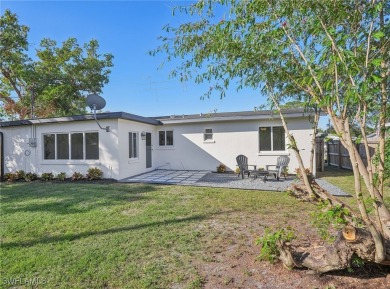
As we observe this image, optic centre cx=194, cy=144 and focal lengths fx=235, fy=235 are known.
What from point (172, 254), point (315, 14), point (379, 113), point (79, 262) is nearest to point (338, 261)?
point (379, 113)

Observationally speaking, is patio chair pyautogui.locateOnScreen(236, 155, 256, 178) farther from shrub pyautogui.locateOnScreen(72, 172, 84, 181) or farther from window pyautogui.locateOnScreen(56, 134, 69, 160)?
window pyautogui.locateOnScreen(56, 134, 69, 160)

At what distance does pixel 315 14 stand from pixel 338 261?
2446mm

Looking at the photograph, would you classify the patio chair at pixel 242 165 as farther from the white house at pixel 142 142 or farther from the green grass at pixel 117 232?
the green grass at pixel 117 232

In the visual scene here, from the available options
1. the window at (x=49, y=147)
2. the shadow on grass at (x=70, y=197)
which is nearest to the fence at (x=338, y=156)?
the shadow on grass at (x=70, y=197)

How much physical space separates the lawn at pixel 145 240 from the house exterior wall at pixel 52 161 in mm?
3046

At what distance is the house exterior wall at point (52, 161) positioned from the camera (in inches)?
388

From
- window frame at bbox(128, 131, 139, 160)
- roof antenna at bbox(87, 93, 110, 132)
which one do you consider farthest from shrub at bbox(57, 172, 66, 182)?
window frame at bbox(128, 131, 139, 160)

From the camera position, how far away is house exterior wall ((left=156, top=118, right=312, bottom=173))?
442 inches

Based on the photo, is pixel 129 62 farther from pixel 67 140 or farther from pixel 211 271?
pixel 211 271

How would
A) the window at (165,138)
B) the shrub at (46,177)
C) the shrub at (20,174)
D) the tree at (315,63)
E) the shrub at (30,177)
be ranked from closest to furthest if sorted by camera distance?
the tree at (315,63) → the shrub at (46,177) → the shrub at (30,177) → the shrub at (20,174) → the window at (165,138)

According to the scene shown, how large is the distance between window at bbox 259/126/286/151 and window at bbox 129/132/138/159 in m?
6.17

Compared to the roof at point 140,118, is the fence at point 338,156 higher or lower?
lower

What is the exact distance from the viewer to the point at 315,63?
2.32 m

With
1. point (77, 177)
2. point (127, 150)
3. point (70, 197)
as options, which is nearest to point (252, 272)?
point (70, 197)
